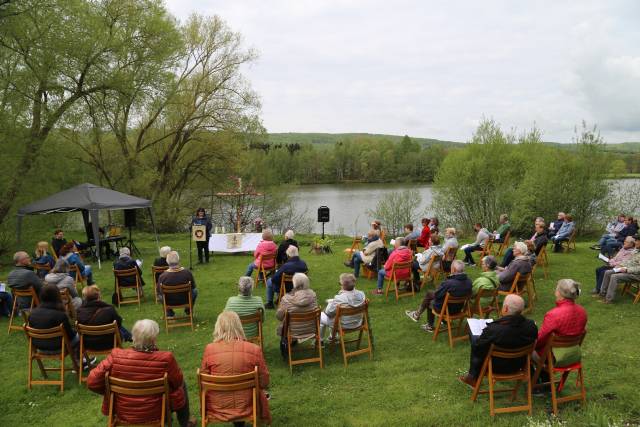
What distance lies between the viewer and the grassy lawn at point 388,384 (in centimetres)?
383

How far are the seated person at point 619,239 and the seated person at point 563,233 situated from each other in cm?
106

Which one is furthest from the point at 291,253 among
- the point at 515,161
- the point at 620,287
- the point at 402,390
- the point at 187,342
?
the point at 515,161

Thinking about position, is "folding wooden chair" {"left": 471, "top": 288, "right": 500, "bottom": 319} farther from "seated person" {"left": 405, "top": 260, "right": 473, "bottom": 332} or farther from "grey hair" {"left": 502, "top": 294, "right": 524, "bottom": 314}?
"grey hair" {"left": 502, "top": 294, "right": 524, "bottom": 314}

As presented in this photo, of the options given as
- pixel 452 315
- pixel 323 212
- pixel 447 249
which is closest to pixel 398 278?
pixel 447 249

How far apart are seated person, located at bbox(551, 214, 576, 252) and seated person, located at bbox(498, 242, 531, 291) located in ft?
19.1

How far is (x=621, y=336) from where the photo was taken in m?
5.59

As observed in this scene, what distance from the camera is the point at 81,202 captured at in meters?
11.0

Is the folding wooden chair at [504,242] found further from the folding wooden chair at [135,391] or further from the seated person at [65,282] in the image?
the folding wooden chair at [135,391]

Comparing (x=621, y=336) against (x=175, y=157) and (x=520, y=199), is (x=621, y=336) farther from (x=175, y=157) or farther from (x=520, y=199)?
(x=175, y=157)

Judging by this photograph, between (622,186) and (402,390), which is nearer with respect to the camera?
(402,390)

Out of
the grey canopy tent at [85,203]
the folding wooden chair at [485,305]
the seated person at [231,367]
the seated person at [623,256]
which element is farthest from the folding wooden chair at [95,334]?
the seated person at [623,256]

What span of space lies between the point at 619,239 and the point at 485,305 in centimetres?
630

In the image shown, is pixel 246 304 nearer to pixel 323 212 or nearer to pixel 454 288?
pixel 454 288

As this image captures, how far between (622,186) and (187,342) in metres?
19.7
